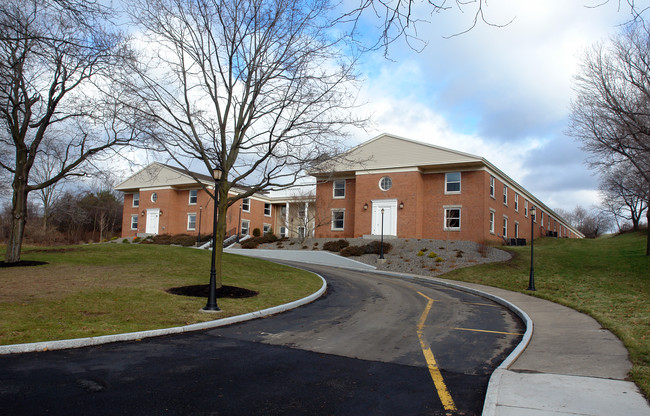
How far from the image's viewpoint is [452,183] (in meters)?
33.4

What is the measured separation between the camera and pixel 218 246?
14.1 metres

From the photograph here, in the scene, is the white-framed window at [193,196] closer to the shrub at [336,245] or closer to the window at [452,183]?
the shrub at [336,245]

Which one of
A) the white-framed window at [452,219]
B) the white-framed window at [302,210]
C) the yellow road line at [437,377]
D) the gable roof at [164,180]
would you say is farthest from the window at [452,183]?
the yellow road line at [437,377]

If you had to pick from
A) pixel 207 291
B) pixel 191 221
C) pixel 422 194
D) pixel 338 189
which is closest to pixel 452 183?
pixel 422 194

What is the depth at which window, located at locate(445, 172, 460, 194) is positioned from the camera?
33.2 m

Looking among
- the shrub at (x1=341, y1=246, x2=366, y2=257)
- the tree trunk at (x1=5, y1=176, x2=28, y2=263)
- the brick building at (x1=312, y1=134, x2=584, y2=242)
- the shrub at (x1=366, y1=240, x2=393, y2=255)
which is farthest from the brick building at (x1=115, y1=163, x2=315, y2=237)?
the tree trunk at (x1=5, y1=176, x2=28, y2=263)

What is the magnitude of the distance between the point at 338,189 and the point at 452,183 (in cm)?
1023

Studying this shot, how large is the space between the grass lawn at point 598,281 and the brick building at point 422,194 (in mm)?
4417

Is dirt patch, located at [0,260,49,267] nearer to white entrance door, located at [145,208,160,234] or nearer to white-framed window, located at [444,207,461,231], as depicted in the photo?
white-framed window, located at [444,207,461,231]

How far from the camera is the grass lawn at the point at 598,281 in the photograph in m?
8.48

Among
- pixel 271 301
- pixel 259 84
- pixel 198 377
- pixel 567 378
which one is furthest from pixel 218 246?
pixel 567 378

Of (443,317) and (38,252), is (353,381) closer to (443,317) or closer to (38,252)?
(443,317)

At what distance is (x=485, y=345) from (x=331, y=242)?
2602 centimetres

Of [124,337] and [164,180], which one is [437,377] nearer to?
[124,337]
